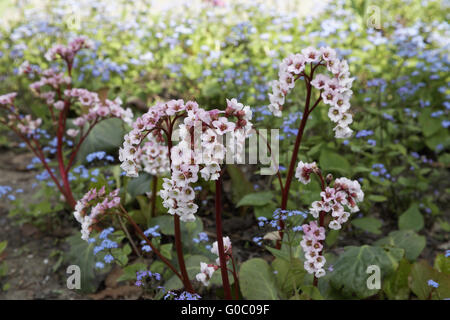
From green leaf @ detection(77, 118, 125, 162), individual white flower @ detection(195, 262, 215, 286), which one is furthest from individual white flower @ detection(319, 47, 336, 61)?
green leaf @ detection(77, 118, 125, 162)

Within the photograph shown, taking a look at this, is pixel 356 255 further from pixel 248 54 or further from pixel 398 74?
pixel 248 54

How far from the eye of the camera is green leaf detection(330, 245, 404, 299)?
192 cm

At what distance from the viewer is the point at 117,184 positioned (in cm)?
281

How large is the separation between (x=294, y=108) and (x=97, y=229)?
159 centimetres

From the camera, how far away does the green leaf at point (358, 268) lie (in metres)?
1.92

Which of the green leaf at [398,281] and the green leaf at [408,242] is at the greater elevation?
the green leaf at [408,242]

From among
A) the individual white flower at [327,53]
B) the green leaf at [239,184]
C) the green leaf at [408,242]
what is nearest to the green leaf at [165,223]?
the green leaf at [239,184]

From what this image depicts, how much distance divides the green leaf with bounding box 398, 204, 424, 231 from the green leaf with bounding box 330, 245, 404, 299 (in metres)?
0.67

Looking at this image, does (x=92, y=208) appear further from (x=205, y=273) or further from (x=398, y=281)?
(x=398, y=281)

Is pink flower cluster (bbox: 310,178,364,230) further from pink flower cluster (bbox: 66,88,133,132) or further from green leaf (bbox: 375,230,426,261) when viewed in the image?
pink flower cluster (bbox: 66,88,133,132)

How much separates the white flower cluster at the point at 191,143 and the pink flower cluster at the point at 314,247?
43cm

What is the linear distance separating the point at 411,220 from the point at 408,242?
1.25 ft

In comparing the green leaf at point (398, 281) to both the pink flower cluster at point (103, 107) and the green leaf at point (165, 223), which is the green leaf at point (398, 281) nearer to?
the green leaf at point (165, 223)
